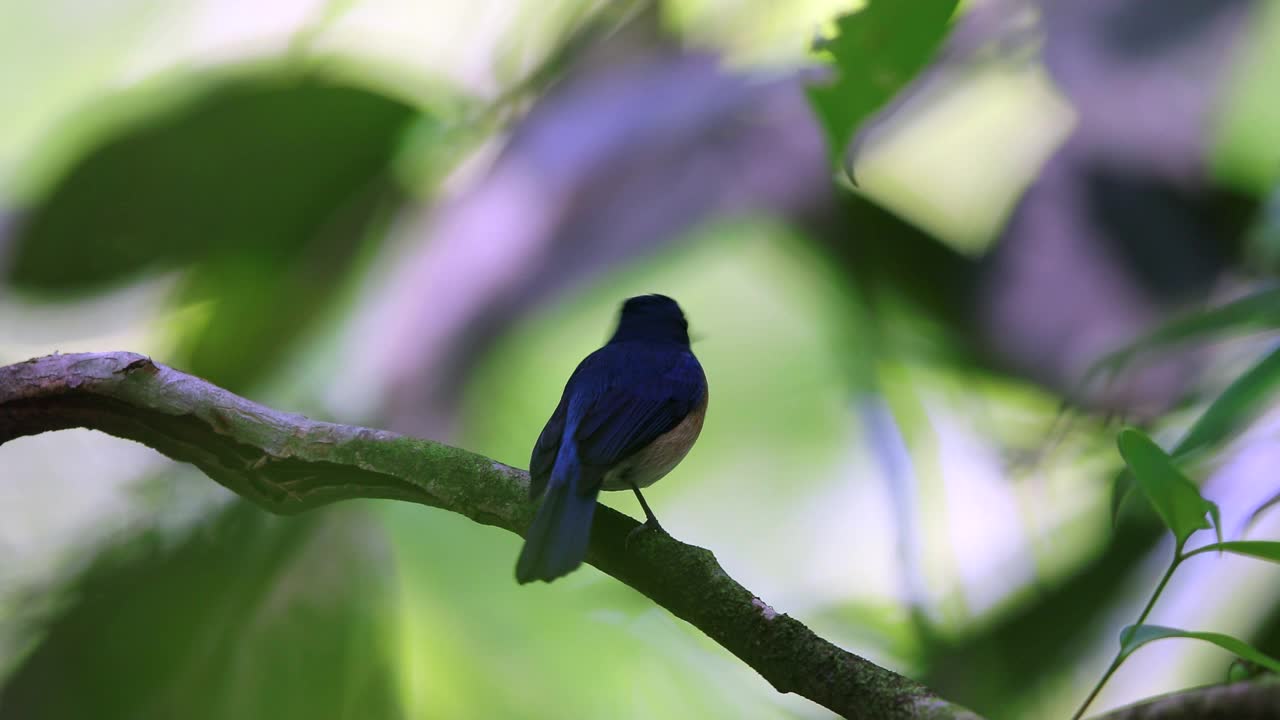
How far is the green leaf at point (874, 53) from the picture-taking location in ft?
2.47

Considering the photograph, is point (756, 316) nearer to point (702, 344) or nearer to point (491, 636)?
point (702, 344)

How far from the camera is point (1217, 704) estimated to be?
550mm

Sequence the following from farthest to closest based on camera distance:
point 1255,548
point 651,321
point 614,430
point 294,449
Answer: point 651,321 < point 614,430 < point 294,449 < point 1255,548

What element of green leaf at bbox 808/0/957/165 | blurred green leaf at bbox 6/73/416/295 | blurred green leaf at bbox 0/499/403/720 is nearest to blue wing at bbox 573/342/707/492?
green leaf at bbox 808/0/957/165

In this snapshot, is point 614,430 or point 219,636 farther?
point 219,636

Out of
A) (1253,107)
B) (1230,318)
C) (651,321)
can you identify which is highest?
(1253,107)

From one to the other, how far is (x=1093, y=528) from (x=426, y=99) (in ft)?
6.33

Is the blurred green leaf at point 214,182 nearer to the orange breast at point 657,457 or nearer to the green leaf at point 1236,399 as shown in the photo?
the orange breast at point 657,457

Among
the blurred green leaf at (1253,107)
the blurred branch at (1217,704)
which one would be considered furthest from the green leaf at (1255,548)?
the blurred green leaf at (1253,107)

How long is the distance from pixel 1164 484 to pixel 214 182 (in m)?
2.21

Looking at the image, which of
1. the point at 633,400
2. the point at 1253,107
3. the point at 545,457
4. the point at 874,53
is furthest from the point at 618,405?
the point at 1253,107

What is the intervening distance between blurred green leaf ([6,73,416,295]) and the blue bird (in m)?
1.23

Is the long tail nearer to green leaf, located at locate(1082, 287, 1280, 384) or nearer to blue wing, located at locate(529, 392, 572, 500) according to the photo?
blue wing, located at locate(529, 392, 572, 500)

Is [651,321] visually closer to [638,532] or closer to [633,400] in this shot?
[633,400]
